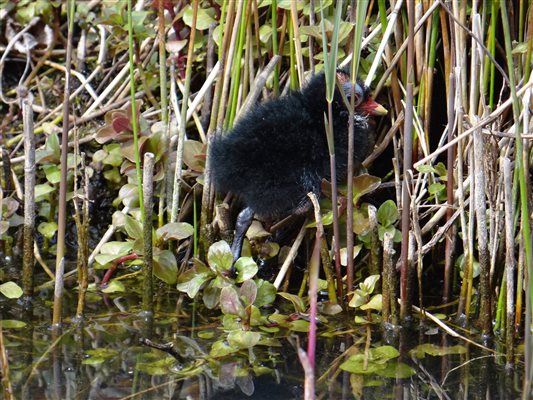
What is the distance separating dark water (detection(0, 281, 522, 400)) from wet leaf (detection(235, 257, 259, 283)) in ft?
0.56

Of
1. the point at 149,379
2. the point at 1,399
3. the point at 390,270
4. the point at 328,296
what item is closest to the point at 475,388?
the point at 390,270

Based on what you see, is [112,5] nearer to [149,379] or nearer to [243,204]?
[243,204]

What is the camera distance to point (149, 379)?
93.1 inches

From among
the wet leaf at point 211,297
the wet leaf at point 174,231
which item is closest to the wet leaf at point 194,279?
the wet leaf at point 211,297

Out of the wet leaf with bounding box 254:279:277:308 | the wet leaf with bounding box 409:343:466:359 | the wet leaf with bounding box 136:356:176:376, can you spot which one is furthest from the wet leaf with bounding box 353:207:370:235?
the wet leaf with bounding box 136:356:176:376

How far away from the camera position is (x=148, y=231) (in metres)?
2.76

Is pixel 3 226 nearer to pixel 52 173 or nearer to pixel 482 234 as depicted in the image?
pixel 52 173

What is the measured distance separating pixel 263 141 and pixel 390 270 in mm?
638

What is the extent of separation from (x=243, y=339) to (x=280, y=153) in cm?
74

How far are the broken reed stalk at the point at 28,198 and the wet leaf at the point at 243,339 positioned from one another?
0.84 metres

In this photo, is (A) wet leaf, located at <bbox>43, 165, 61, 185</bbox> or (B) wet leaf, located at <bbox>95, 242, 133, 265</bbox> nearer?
(B) wet leaf, located at <bbox>95, 242, 133, 265</bbox>

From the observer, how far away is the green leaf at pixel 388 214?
2881 mm

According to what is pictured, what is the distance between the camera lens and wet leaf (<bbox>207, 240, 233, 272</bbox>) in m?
2.80

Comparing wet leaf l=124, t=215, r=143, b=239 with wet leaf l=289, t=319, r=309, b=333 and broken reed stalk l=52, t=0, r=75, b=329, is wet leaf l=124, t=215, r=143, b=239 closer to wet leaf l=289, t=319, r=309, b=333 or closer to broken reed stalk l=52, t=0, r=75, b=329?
broken reed stalk l=52, t=0, r=75, b=329
